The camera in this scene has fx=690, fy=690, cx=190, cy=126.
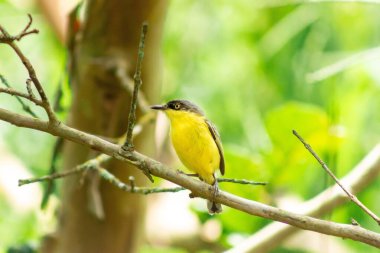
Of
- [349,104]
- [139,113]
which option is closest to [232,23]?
[349,104]

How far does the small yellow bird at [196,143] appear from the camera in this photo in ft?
8.61

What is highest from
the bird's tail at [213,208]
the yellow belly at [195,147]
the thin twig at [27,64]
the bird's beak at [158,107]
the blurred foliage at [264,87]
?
the blurred foliage at [264,87]

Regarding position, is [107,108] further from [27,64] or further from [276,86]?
[276,86]

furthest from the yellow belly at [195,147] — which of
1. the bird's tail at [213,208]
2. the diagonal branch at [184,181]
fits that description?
the diagonal branch at [184,181]

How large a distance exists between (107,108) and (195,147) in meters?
0.45

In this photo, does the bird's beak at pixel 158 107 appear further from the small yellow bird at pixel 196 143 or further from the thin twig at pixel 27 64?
the thin twig at pixel 27 64

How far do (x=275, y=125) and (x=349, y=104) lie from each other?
90 centimetres

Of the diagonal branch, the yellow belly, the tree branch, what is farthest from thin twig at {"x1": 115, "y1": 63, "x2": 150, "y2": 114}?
the diagonal branch

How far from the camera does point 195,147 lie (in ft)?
8.66

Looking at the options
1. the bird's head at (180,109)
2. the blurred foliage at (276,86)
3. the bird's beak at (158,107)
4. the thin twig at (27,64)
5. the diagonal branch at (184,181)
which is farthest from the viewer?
the blurred foliage at (276,86)

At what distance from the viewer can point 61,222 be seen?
2.98 meters

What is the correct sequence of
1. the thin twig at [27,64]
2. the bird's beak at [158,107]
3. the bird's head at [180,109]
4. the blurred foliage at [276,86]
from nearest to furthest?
the thin twig at [27,64], the bird's beak at [158,107], the bird's head at [180,109], the blurred foliage at [276,86]

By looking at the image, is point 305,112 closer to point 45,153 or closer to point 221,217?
point 221,217

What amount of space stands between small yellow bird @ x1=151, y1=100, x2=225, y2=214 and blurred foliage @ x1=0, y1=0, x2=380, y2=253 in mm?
498
